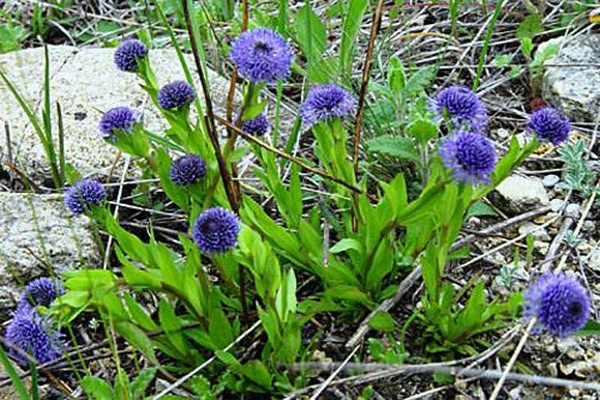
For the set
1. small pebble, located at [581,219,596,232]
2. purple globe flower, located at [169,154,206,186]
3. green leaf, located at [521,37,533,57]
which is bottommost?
small pebble, located at [581,219,596,232]

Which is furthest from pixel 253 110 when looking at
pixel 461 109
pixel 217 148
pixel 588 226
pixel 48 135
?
pixel 588 226

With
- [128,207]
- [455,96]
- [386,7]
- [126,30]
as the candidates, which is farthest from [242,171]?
[126,30]

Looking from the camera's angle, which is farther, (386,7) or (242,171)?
(386,7)

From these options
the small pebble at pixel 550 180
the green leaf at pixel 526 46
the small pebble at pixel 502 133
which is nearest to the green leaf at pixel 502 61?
the green leaf at pixel 526 46

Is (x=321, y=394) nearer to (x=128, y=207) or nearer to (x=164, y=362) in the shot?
(x=164, y=362)

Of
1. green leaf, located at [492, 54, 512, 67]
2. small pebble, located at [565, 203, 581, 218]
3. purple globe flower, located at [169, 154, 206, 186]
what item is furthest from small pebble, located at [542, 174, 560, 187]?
purple globe flower, located at [169, 154, 206, 186]

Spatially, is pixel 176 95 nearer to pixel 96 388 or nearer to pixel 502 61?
pixel 96 388

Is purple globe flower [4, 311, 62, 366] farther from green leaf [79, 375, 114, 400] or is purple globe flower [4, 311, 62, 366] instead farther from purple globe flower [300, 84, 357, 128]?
purple globe flower [300, 84, 357, 128]
